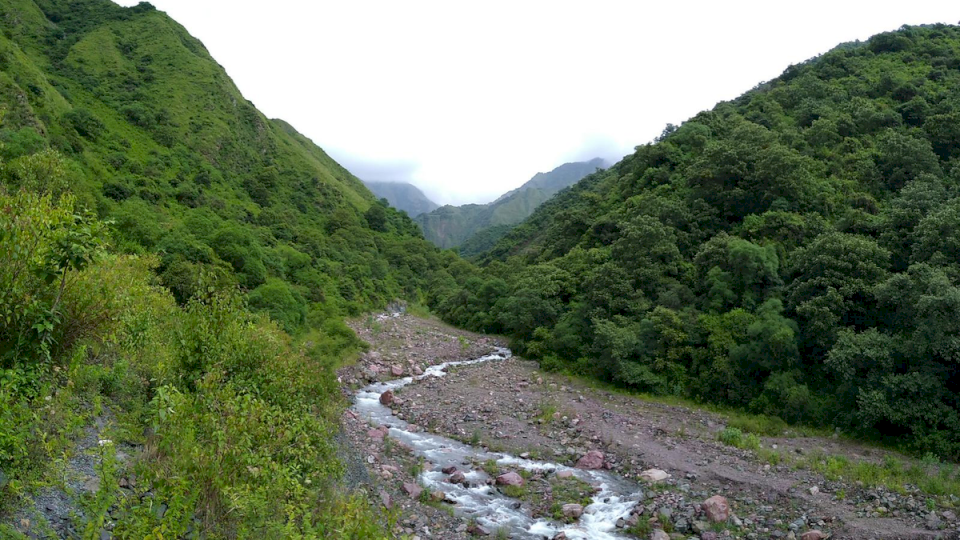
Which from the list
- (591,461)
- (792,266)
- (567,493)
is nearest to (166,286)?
(567,493)

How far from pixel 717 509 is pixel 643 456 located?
4.19 metres

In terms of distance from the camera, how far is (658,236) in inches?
1244

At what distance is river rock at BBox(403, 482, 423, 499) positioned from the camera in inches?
569

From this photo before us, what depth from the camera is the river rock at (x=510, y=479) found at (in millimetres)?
15805

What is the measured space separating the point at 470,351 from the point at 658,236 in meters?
16.3

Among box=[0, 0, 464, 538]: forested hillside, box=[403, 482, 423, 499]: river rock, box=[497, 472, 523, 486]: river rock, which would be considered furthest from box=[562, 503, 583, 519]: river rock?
box=[0, 0, 464, 538]: forested hillside

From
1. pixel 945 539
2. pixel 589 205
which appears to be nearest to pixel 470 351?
pixel 589 205

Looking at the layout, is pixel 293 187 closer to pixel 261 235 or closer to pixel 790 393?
pixel 261 235

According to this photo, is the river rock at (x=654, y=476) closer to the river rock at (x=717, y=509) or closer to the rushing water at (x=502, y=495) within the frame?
the rushing water at (x=502, y=495)

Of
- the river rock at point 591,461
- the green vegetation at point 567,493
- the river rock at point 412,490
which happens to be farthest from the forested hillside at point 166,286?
the river rock at point 591,461

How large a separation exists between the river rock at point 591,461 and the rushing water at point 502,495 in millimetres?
324

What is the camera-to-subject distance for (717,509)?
13.6 m

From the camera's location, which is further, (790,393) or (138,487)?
(790,393)

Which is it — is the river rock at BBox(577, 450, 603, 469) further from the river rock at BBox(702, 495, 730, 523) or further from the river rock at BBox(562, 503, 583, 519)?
the river rock at BBox(702, 495, 730, 523)
